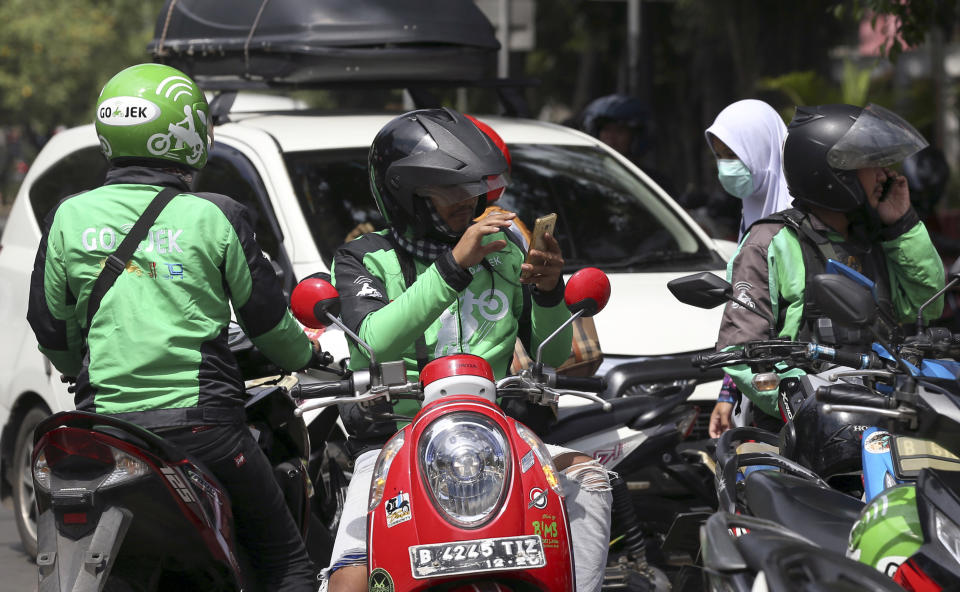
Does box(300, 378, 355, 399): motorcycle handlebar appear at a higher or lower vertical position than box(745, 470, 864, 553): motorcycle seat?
higher

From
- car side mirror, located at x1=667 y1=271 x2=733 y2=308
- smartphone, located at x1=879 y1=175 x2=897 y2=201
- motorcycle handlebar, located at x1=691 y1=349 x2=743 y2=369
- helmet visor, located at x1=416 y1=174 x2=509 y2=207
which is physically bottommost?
motorcycle handlebar, located at x1=691 y1=349 x2=743 y2=369

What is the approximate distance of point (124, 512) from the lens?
3.54m

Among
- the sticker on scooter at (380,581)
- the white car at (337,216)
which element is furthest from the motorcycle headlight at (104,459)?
the white car at (337,216)

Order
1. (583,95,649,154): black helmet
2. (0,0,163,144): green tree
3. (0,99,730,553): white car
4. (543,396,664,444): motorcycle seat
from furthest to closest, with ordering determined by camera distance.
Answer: (0,0,163,144): green tree < (583,95,649,154): black helmet < (0,99,730,553): white car < (543,396,664,444): motorcycle seat

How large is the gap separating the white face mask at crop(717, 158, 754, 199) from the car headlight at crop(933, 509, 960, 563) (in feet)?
9.43

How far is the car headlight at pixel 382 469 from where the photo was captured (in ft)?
10.5

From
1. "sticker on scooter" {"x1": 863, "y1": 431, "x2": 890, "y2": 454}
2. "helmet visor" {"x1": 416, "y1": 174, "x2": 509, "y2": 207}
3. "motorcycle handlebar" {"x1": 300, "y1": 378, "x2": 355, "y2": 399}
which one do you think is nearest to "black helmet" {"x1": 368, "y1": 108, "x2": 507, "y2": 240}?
"helmet visor" {"x1": 416, "y1": 174, "x2": 509, "y2": 207}

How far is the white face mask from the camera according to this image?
212 inches

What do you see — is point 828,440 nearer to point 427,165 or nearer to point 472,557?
point 472,557

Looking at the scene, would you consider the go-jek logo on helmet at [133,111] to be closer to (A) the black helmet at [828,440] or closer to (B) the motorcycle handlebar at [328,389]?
(B) the motorcycle handlebar at [328,389]

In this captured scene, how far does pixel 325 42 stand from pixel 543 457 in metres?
4.03

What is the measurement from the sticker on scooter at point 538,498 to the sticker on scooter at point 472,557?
10 centimetres

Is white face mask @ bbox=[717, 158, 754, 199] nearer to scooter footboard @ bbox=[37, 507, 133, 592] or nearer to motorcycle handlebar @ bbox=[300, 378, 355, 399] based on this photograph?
motorcycle handlebar @ bbox=[300, 378, 355, 399]

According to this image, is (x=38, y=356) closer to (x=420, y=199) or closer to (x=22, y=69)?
(x=420, y=199)
